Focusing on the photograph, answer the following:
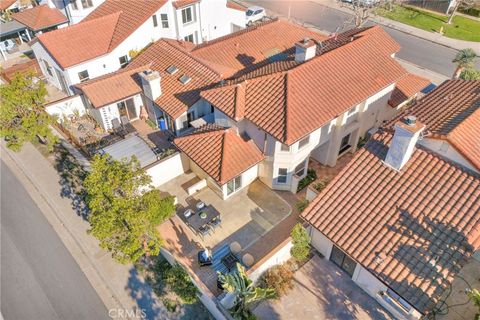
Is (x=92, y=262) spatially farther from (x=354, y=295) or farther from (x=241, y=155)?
(x=354, y=295)

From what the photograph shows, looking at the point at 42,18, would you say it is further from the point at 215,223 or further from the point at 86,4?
the point at 215,223

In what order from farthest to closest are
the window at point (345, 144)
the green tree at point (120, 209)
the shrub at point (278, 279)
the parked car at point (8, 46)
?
the parked car at point (8, 46), the window at point (345, 144), the shrub at point (278, 279), the green tree at point (120, 209)

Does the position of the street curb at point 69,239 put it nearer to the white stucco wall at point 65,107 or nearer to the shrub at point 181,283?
the shrub at point 181,283

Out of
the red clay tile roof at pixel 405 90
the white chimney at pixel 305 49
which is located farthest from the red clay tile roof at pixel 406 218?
the red clay tile roof at pixel 405 90

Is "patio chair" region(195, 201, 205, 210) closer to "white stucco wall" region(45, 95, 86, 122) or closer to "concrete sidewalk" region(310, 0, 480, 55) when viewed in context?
"white stucco wall" region(45, 95, 86, 122)

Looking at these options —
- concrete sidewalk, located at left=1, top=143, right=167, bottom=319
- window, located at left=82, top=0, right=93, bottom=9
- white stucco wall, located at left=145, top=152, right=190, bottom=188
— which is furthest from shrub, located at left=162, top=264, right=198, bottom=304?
window, located at left=82, top=0, right=93, bottom=9

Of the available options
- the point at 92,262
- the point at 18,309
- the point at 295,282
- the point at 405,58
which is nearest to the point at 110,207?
the point at 92,262
